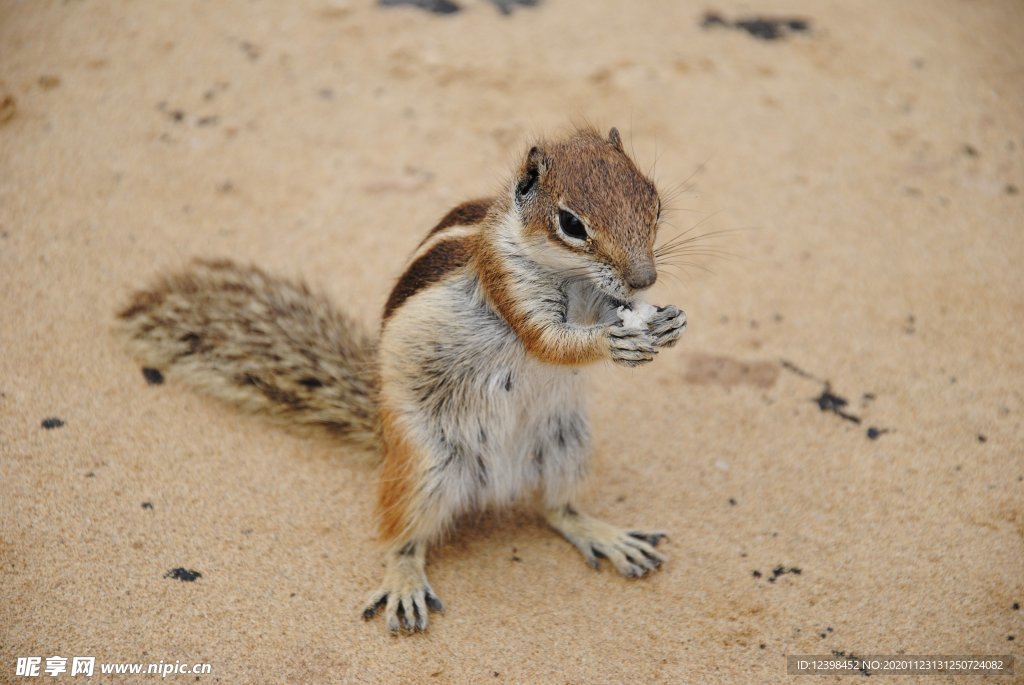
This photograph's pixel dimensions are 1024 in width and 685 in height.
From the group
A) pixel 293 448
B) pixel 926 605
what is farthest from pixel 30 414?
pixel 926 605

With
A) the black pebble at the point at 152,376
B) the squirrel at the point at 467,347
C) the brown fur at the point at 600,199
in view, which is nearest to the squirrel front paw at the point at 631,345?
the squirrel at the point at 467,347

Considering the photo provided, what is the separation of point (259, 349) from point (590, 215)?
164 cm

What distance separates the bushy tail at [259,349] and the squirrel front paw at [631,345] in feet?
3.70

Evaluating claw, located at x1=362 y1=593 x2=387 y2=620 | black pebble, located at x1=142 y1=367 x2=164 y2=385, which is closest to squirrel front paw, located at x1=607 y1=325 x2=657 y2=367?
claw, located at x1=362 y1=593 x2=387 y2=620

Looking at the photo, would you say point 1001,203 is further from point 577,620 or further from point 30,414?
point 30,414

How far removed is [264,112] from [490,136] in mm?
1391

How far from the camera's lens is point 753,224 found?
5.01 metres

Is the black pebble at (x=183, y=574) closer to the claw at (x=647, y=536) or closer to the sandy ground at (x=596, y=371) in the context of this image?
the sandy ground at (x=596, y=371)

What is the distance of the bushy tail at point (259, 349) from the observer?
3695mm

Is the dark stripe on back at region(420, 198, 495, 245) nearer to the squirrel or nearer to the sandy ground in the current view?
the squirrel

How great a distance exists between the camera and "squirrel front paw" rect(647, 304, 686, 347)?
2875 millimetres

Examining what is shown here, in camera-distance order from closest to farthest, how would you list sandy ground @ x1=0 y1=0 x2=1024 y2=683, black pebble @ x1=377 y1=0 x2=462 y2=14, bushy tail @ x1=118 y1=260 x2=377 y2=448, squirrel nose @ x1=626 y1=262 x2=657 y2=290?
squirrel nose @ x1=626 y1=262 x2=657 y2=290
sandy ground @ x1=0 y1=0 x2=1024 y2=683
bushy tail @ x1=118 y1=260 x2=377 y2=448
black pebble @ x1=377 y1=0 x2=462 y2=14

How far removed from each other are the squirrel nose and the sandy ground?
126 centimetres

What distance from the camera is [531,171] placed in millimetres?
3039
